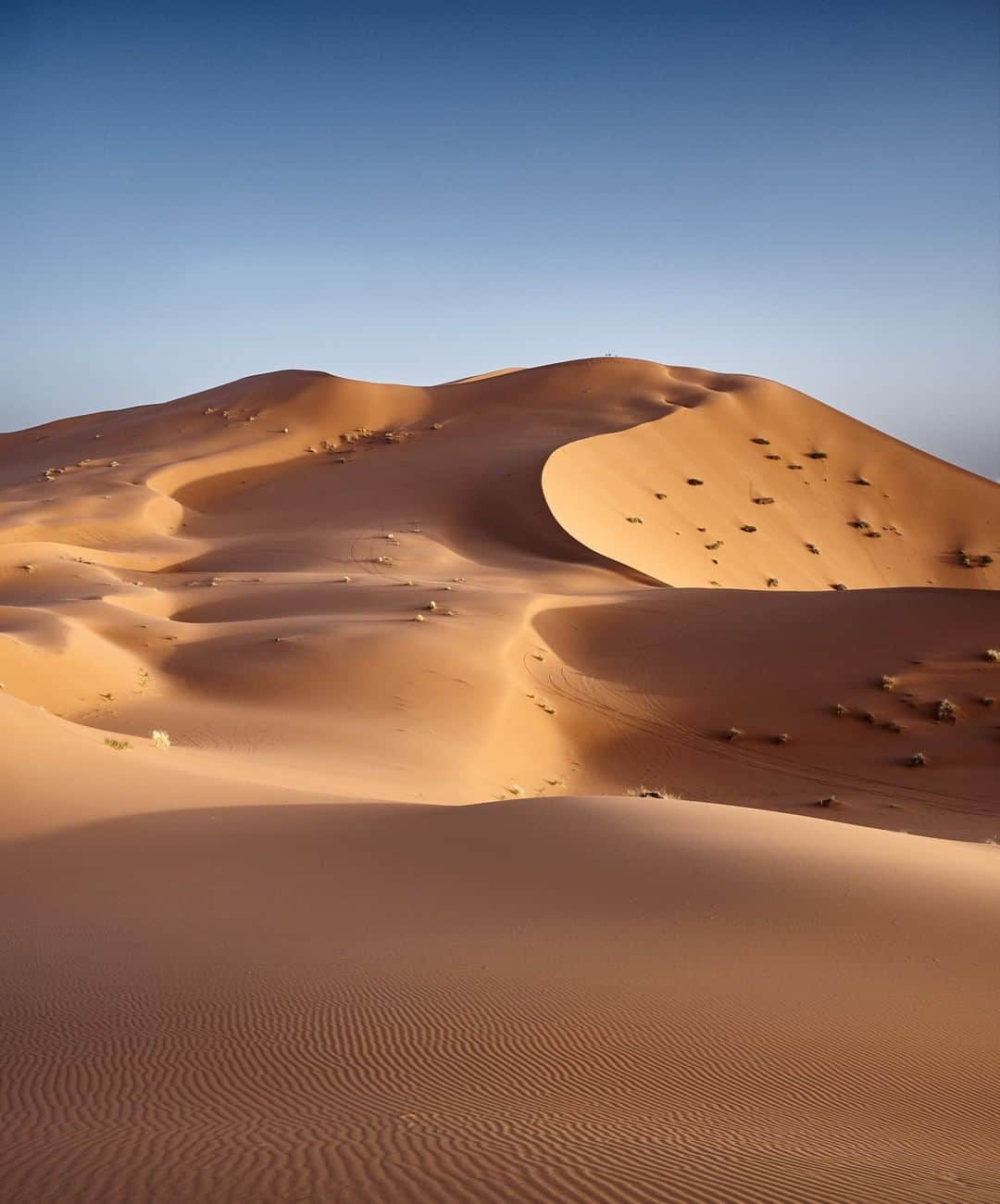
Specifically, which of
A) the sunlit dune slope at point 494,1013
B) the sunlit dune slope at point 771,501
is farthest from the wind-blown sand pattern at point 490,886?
the sunlit dune slope at point 771,501

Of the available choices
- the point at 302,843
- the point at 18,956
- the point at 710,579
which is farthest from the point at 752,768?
the point at 710,579

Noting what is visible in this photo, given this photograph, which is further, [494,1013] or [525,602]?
[525,602]

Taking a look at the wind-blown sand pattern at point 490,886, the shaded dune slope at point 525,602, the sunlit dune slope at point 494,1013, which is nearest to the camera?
the sunlit dune slope at point 494,1013

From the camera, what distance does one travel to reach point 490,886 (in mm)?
7414

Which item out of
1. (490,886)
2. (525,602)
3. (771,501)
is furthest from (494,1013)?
(771,501)

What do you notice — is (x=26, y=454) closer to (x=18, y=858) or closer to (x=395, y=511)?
(x=395, y=511)

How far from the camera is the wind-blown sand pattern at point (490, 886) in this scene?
357 cm

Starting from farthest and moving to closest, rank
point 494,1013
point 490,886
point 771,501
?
point 771,501 < point 490,886 < point 494,1013

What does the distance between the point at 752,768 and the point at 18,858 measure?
1126 centimetres

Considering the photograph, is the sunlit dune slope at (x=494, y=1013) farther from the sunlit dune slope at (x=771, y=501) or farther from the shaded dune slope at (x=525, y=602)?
the sunlit dune slope at (x=771, y=501)

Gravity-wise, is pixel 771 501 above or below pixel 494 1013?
above

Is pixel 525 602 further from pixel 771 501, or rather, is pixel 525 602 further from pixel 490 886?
pixel 771 501

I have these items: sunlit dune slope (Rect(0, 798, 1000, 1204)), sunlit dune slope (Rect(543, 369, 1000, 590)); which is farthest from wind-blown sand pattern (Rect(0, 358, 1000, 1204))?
sunlit dune slope (Rect(543, 369, 1000, 590))

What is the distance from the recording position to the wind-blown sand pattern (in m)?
3.57
